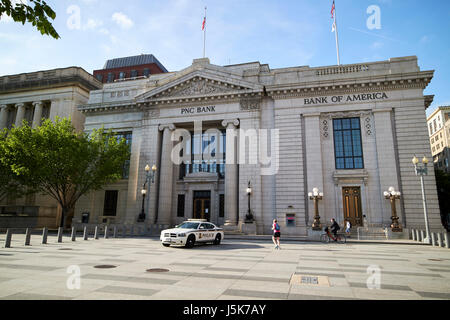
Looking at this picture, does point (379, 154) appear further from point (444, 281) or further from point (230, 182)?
point (444, 281)

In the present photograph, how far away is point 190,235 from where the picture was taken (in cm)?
1805

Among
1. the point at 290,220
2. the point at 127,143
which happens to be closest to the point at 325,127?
the point at 290,220

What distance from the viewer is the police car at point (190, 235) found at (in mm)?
17728

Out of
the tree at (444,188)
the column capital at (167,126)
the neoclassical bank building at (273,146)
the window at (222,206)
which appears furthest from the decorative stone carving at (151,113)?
the tree at (444,188)

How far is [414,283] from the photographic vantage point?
8406mm

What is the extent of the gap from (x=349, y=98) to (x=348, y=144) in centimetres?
499

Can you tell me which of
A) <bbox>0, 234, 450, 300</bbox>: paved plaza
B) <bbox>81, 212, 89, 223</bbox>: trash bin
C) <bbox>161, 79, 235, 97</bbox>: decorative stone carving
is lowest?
<bbox>0, 234, 450, 300</bbox>: paved plaza

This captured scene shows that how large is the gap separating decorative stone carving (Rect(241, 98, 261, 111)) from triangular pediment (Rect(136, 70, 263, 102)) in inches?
42.8

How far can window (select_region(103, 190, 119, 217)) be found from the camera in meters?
38.2

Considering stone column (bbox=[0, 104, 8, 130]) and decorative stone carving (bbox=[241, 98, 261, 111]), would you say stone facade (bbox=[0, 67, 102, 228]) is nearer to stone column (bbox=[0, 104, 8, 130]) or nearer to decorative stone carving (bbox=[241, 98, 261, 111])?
stone column (bbox=[0, 104, 8, 130])

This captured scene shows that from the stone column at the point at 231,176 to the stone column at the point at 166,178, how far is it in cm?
729

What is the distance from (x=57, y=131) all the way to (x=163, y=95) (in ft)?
42.1

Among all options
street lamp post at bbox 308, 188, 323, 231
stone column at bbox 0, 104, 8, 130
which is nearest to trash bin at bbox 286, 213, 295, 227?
street lamp post at bbox 308, 188, 323, 231
